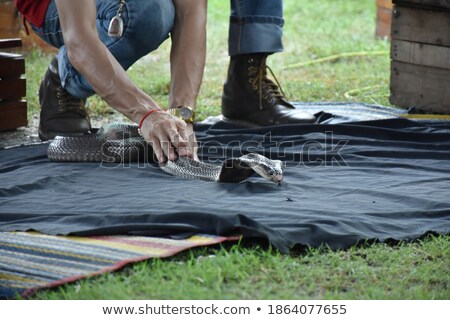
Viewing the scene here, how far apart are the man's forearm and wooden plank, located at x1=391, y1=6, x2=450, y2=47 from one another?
1332 millimetres

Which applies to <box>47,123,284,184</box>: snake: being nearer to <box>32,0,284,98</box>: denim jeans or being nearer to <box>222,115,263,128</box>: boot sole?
<box>32,0,284,98</box>: denim jeans

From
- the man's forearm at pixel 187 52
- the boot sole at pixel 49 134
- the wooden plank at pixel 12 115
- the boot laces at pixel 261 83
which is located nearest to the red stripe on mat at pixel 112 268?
the man's forearm at pixel 187 52

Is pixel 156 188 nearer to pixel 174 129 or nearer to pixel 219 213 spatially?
pixel 174 129

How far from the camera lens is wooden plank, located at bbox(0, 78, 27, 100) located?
380cm

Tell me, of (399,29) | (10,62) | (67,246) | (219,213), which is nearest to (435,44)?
(399,29)

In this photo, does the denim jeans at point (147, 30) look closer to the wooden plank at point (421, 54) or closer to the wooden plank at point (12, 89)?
the wooden plank at point (12, 89)

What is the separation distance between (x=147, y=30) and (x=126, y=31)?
0.08 m

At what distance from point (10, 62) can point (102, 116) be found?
54cm

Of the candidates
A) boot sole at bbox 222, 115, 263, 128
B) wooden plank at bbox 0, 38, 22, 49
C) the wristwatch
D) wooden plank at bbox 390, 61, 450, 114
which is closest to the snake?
the wristwatch

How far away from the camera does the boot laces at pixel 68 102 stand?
355cm

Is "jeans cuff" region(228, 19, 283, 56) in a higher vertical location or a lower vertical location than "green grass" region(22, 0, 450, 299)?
higher

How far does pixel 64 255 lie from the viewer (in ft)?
6.98

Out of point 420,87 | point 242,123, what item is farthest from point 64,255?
point 420,87

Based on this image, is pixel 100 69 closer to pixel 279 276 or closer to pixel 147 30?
pixel 147 30
